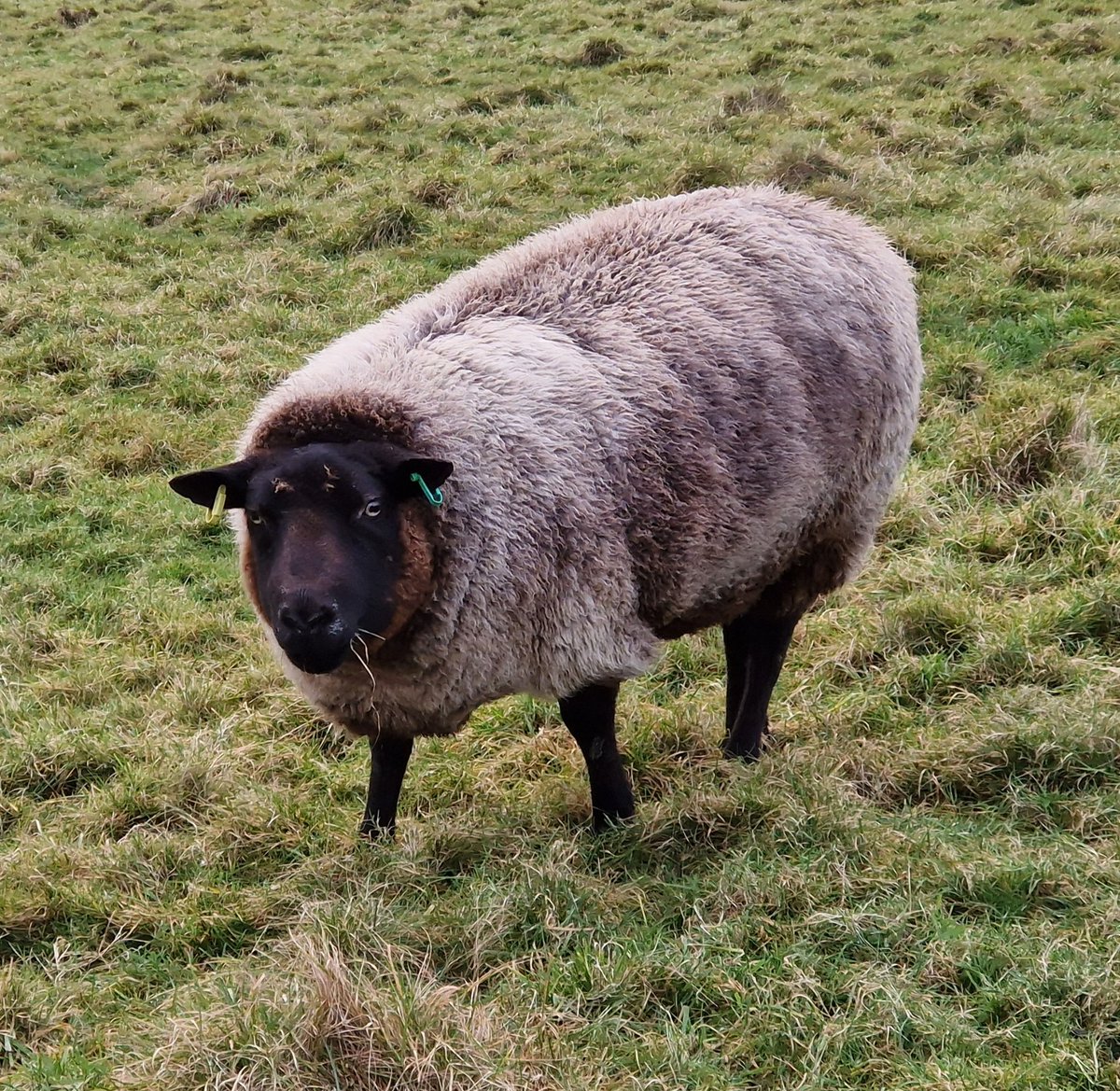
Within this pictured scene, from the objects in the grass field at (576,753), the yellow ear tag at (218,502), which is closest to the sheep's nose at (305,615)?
the yellow ear tag at (218,502)

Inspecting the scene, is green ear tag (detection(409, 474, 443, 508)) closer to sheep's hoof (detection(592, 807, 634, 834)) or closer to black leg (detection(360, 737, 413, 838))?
black leg (detection(360, 737, 413, 838))

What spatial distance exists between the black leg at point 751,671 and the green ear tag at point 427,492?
5.86ft

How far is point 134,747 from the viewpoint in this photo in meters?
4.69

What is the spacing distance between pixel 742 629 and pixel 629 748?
711 mm

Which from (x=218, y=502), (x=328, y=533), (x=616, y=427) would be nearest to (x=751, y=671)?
(x=616, y=427)

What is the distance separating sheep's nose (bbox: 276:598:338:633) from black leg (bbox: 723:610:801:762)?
2006 mm

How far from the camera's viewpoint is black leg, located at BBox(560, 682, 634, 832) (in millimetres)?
3994

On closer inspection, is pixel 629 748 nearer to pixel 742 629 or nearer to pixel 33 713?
pixel 742 629

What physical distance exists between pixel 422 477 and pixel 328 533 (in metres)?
0.33

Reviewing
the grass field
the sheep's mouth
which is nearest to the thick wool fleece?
the sheep's mouth

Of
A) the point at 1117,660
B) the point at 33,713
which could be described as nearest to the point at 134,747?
the point at 33,713

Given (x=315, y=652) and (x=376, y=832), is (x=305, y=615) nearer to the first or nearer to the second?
(x=315, y=652)

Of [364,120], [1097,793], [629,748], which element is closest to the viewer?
[1097,793]

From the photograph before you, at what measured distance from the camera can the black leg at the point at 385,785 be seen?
13.1 feet
